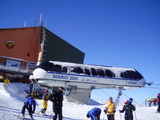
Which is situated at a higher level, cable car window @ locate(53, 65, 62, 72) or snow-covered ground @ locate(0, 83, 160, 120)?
cable car window @ locate(53, 65, 62, 72)

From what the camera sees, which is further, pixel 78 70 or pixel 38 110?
pixel 78 70

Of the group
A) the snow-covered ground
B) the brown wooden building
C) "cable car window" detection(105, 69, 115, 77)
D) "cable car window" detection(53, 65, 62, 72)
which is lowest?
the snow-covered ground

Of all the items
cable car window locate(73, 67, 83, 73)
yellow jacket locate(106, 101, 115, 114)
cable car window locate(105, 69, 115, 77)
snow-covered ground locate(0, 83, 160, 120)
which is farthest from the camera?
cable car window locate(105, 69, 115, 77)

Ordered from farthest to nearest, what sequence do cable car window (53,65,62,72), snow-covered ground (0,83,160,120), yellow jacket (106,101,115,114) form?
cable car window (53,65,62,72), snow-covered ground (0,83,160,120), yellow jacket (106,101,115,114)

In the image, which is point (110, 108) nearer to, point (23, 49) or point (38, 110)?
point (38, 110)

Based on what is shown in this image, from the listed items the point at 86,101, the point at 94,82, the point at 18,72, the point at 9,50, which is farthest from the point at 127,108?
the point at 9,50

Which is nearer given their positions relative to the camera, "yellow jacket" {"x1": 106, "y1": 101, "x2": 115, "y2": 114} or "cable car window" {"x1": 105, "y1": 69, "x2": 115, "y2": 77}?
"yellow jacket" {"x1": 106, "y1": 101, "x2": 115, "y2": 114}

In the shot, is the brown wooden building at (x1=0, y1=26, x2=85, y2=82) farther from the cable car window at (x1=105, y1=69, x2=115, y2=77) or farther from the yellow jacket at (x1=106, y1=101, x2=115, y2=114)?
the yellow jacket at (x1=106, y1=101, x2=115, y2=114)

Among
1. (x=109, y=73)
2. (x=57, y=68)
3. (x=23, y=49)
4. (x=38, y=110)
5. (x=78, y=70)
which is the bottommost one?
(x=38, y=110)

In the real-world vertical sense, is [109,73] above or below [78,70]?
below

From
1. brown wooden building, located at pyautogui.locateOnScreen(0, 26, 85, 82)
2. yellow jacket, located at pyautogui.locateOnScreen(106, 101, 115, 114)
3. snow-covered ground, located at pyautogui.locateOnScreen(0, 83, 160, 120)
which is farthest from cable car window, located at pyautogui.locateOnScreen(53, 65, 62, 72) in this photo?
yellow jacket, located at pyautogui.locateOnScreen(106, 101, 115, 114)

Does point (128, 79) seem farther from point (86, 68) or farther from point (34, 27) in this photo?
point (34, 27)

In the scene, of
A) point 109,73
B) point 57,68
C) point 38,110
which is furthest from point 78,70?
point 38,110

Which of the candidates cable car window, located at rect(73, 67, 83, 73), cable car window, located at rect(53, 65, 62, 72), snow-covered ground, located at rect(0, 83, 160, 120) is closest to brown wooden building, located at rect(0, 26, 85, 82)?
cable car window, located at rect(53, 65, 62, 72)
